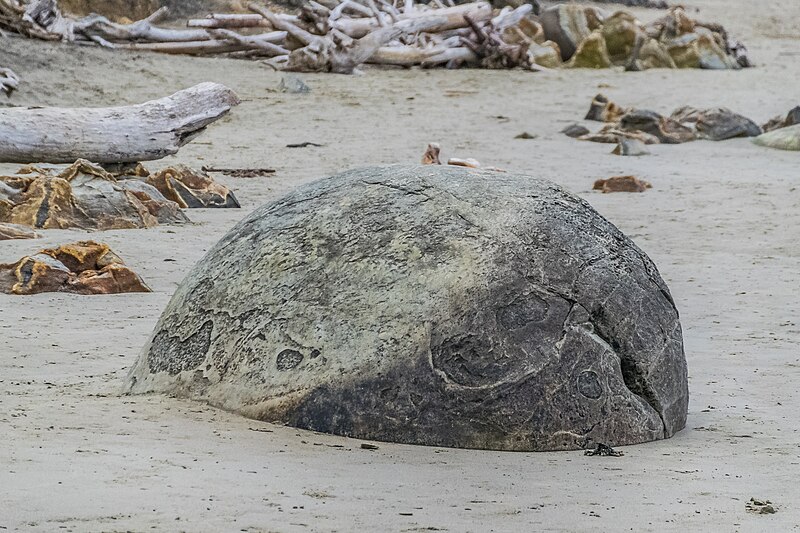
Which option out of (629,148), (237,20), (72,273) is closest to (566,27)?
(237,20)

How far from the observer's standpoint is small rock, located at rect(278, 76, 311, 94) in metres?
12.9

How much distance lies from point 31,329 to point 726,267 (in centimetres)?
375

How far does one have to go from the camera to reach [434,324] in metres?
3.36

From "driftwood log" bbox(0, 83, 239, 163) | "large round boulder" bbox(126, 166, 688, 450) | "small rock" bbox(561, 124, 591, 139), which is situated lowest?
"small rock" bbox(561, 124, 591, 139)

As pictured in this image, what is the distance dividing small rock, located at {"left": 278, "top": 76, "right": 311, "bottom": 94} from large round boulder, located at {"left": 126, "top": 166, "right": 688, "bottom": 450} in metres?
9.28

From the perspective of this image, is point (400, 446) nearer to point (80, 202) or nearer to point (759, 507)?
point (759, 507)

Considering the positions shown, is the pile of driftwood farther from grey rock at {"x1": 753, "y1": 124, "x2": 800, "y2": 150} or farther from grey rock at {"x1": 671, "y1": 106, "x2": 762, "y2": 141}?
grey rock at {"x1": 753, "y1": 124, "x2": 800, "y2": 150}

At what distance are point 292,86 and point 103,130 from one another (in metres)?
5.42

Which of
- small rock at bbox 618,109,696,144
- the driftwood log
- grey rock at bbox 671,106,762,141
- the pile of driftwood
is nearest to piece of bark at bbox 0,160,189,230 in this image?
the driftwood log

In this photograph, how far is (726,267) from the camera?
656 centimetres

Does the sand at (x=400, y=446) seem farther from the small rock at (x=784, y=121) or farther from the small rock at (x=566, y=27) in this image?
the small rock at (x=566, y=27)

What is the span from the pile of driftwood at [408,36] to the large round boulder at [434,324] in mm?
10130

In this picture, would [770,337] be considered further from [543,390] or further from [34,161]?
[34,161]

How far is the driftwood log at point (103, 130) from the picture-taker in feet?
25.1
